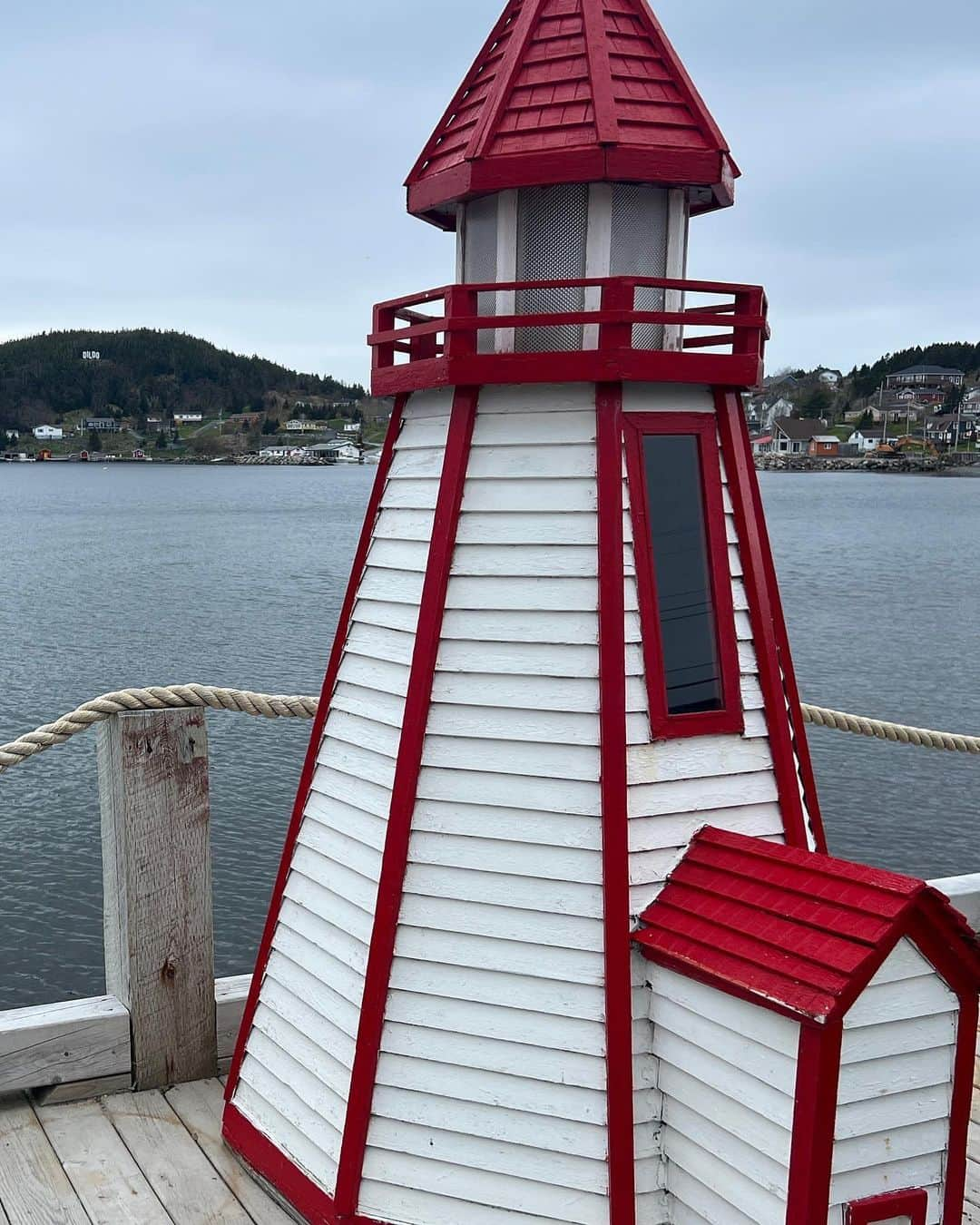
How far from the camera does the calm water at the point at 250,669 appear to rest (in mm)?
15547

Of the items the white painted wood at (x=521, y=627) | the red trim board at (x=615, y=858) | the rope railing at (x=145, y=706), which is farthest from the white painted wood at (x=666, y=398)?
the rope railing at (x=145, y=706)

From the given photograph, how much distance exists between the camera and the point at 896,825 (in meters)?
18.6

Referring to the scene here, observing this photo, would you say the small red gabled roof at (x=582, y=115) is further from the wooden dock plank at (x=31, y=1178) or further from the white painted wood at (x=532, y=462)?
the wooden dock plank at (x=31, y=1178)

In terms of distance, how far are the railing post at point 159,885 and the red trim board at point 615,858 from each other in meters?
1.88

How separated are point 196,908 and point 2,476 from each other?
584 ft

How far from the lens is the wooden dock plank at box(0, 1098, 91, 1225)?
14.9 ft

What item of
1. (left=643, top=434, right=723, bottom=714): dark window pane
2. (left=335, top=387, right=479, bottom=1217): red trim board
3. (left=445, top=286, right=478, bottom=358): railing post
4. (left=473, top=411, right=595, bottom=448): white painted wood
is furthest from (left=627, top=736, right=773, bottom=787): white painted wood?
(left=445, top=286, right=478, bottom=358): railing post

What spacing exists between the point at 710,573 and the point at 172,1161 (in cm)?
329

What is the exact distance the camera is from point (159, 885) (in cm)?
523

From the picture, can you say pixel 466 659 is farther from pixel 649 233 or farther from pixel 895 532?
pixel 895 532

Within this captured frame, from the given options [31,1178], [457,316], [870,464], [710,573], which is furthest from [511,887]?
[870,464]

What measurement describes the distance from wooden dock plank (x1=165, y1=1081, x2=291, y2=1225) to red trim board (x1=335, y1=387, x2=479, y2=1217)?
1.39ft

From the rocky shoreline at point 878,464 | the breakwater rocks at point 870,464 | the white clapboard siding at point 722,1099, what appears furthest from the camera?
the breakwater rocks at point 870,464

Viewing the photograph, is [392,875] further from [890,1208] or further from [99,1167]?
[890,1208]
